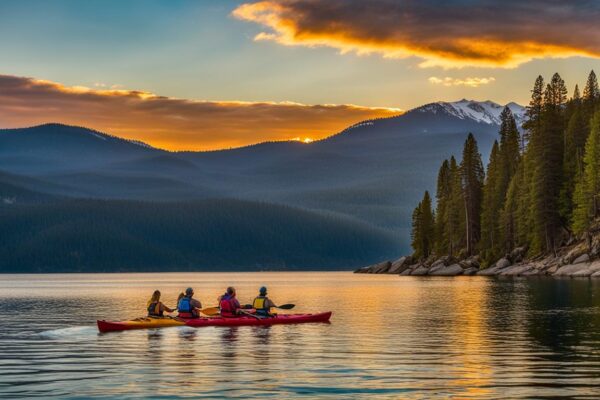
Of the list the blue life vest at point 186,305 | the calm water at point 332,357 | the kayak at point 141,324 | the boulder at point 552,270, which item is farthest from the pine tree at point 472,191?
the kayak at point 141,324

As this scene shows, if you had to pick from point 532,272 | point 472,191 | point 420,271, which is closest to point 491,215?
point 472,191

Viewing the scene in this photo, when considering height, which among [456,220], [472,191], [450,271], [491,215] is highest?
[472,191]

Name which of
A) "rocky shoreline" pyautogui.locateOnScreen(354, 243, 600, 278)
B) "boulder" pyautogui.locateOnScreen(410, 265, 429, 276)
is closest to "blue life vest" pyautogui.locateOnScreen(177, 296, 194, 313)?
"rocky shoreline" pyautogui.locateOnScreen(354, 243, 600, 278)

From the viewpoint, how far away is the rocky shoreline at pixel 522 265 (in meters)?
115

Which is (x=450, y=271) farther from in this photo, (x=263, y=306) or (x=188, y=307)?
(x=188, y=307)

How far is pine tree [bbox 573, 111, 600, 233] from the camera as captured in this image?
11844cm

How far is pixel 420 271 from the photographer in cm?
16875

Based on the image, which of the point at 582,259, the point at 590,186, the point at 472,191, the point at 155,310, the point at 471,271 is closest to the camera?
the point at 155,310

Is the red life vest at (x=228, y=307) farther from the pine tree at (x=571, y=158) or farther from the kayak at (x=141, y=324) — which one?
the pine tree at (x=571, y=158)

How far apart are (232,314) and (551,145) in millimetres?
87926

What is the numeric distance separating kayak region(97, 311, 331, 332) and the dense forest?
69.9 m

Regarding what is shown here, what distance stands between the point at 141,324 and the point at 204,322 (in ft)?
12.4

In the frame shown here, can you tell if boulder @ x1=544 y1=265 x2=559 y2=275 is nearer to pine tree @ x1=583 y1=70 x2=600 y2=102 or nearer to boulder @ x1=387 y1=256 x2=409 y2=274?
pine tree @ x1=583 y1=70 x2=600 y2=102

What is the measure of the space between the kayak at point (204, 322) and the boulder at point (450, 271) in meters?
97.3
